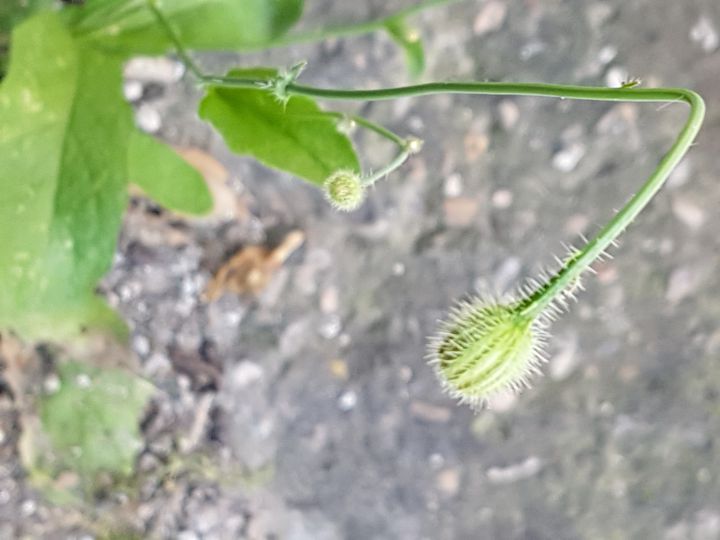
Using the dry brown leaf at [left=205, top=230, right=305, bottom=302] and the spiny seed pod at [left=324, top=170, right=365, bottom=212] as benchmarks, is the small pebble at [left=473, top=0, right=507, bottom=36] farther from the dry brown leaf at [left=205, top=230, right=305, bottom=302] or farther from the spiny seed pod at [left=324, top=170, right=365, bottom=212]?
the spiny seed pod at [left=324, top=170, right=365, bottom=212]

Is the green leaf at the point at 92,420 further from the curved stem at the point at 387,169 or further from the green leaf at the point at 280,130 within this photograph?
the curved stem at the point at 387,169

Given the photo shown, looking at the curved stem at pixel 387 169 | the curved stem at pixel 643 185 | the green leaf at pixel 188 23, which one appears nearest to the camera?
the curved stem at pixel 643 185

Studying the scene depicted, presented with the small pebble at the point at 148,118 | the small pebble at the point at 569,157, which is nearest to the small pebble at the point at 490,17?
the small pebble at the point at 569,157

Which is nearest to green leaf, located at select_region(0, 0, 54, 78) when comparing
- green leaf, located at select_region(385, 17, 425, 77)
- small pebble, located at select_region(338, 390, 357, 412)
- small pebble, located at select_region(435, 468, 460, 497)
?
green leaf, located at select_region(385, 17, 425, 77)

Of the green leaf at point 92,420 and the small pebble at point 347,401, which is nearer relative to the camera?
the green leaf at point 92,420

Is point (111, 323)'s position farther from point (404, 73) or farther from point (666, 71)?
point (666, 71)

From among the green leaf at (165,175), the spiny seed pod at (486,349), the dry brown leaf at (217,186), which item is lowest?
the spiny seed pod at (486,349)

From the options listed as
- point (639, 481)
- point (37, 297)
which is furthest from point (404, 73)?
point (639, 481)
